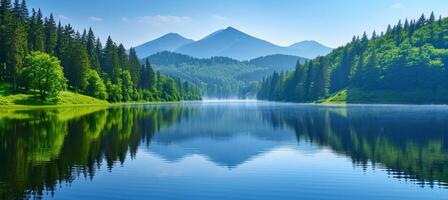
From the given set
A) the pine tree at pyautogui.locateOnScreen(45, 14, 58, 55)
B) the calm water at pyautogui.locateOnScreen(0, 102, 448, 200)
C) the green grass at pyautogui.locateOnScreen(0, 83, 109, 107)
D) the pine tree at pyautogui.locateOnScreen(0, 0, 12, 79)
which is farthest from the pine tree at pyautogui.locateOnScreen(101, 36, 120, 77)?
the calm water at pyautogui.locateOnScreen(0, 102, 448, 200)

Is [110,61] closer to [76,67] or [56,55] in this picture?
[56,55]

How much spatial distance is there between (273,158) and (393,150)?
38.8 ft

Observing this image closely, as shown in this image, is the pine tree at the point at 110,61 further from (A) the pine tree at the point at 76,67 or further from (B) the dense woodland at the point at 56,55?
(A) the pine tree at the point at 76,67

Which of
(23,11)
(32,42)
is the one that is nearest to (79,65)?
(32,42)

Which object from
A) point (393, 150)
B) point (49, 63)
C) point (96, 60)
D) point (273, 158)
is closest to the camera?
point (273, 158)

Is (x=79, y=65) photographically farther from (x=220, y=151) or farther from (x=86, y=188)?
(x=86, y=188)

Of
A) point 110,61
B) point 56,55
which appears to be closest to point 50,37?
point 56,55

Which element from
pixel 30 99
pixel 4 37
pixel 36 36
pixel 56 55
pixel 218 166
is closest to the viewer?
pixel 218 166

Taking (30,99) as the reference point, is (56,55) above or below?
above

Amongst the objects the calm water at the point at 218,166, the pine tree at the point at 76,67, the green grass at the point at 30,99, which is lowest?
the calm water at the point at 218,166

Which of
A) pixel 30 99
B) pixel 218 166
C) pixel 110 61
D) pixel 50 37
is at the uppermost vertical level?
pixel 50 37

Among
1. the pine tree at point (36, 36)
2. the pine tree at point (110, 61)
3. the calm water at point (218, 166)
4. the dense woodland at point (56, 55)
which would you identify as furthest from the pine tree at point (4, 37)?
the calm water at point (218, 166)

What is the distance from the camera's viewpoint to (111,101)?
17338 centimetres

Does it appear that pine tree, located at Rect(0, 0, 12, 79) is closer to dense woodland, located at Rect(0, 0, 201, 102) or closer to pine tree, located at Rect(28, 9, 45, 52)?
dense woodland, located at Rect(0, 0, 201, 102)
